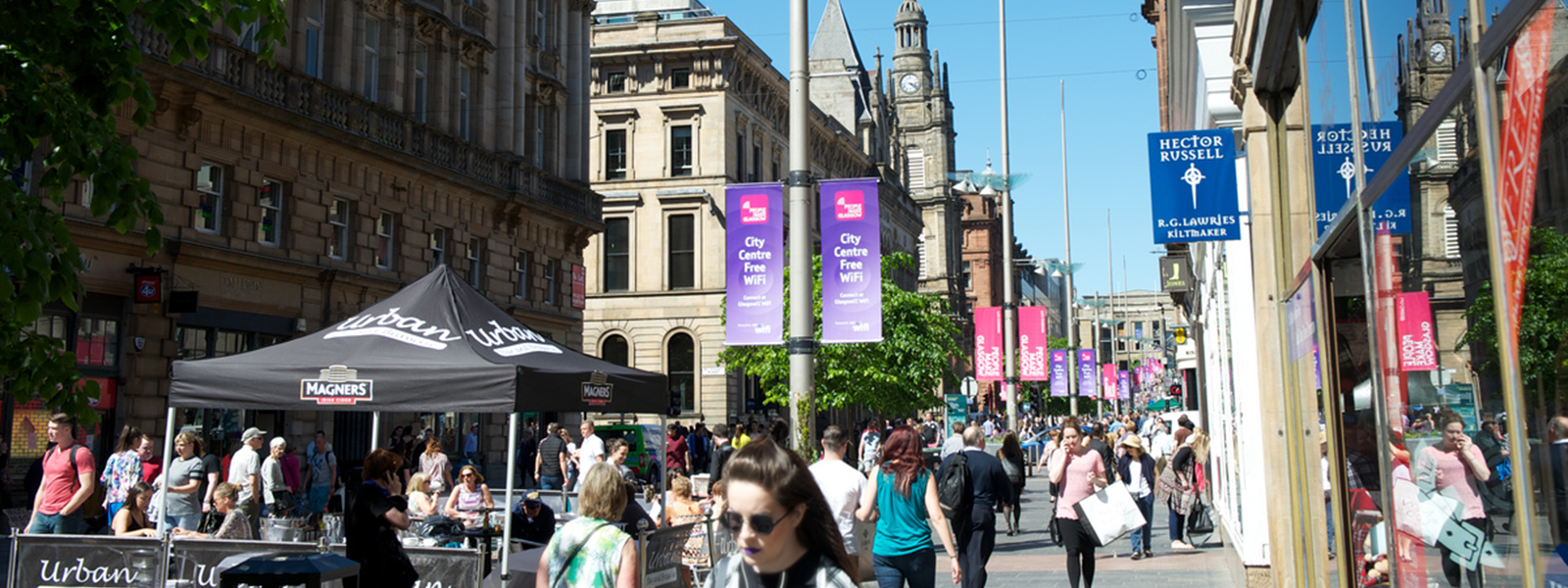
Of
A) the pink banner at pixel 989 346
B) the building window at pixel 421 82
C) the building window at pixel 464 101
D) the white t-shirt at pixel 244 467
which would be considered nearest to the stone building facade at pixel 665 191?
the building window at pixel 464 101

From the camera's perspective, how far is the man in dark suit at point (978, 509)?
1005cm

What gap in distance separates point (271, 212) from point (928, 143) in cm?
10017

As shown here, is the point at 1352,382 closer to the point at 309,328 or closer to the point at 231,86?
the point at 231,86

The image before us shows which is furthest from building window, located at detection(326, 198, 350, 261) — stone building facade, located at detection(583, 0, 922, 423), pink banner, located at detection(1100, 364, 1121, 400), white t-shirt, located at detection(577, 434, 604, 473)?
pink banner, located at detection(1100, 364, 1121, 400)

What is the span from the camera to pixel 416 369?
9695 millimetres

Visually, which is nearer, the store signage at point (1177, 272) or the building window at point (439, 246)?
the store signage at point (1177, 272)

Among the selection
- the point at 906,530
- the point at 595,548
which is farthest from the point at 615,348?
the point at 595,548

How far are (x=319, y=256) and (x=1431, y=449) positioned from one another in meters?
25.1

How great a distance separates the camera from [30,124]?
7.59 m

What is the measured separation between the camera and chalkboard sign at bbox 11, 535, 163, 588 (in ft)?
30.2

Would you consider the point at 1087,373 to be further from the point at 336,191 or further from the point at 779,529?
the point at 779,529

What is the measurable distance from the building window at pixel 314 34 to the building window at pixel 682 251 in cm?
2543

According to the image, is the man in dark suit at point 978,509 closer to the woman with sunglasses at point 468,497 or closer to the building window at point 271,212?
the woman with sunglasses at point 468,497

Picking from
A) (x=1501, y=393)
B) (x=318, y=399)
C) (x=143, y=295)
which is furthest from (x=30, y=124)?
(x=143, y=295)
